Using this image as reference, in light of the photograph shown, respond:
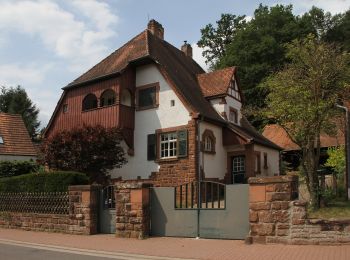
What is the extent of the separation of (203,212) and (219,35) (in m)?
49.0

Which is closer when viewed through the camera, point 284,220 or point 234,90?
point 284,220

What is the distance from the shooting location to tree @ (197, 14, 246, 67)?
60.8 meters

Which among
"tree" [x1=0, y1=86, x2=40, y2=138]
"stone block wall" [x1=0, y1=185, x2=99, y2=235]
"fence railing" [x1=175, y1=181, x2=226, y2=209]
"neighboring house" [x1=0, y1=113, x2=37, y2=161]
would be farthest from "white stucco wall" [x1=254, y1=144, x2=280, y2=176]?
"tree" [x1=0, y1=86, x2=40, y2=138]

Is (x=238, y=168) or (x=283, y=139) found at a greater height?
(x=283, y=139)

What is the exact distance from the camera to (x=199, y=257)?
451 inches

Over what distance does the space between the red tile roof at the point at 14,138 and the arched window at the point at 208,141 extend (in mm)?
15390

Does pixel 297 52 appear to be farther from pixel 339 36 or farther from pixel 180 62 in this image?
pixel 339 36

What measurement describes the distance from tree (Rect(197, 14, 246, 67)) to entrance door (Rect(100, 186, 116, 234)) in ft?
149

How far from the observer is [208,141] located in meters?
26.8

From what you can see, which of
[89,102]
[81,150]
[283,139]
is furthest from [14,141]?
[283,139]

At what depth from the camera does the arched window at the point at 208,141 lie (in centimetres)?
2597

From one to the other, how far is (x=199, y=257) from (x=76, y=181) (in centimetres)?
872

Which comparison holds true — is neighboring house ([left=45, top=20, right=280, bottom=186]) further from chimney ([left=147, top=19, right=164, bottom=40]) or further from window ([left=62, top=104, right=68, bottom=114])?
chimney ([left=147, top=19, right=164, bottom=40])

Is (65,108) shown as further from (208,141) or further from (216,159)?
(216,159)
